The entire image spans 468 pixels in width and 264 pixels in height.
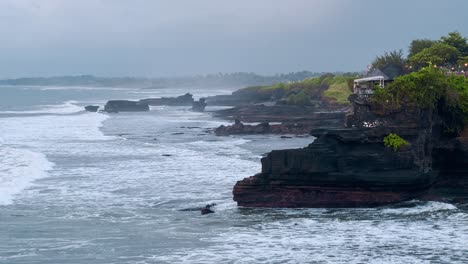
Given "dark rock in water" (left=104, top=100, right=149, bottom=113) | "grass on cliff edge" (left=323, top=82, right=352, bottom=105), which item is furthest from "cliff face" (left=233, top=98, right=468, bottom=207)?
"dark rock in water" (left=104, top=100, right=149, bottom=113)

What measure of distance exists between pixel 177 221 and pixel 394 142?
7.92 meters

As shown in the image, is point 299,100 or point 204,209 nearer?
point 204,209

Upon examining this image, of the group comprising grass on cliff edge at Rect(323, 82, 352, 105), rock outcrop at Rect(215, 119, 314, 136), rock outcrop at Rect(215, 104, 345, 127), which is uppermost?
grass on cliff edge at Rect(323, 82, 352, 105)

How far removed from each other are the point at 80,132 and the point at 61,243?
3425 centimetres

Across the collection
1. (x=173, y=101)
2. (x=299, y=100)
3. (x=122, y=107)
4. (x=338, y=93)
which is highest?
(x=338, y=93)

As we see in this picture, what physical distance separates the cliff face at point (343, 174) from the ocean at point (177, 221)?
0.58 meters

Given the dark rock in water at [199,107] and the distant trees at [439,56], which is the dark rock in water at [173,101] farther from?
the distant trees at [439,56]

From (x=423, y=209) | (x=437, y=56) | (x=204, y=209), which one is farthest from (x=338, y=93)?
(x=204, y=209)

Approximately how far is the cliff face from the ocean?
1.90 feet

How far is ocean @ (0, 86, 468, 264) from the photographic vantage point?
61.2 ft

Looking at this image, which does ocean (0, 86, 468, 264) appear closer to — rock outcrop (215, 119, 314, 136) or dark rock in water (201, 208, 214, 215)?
dark rock in water (201, 208, 214, 215)

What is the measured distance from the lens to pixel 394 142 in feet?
83.1

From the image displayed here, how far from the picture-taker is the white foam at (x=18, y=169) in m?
28.2

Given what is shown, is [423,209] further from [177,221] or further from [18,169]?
[18,169]
